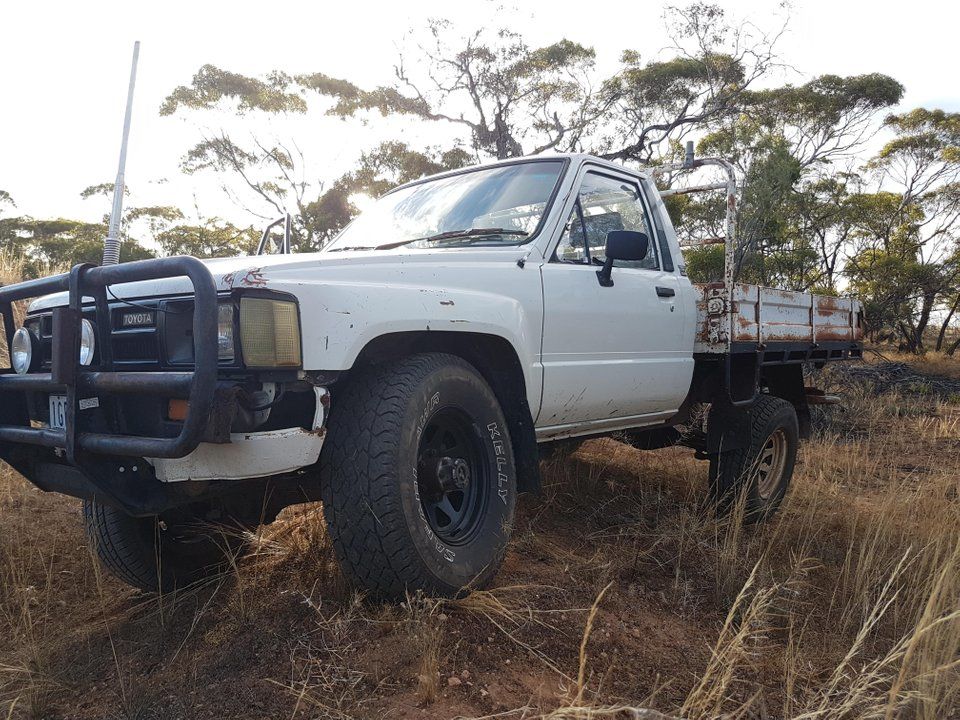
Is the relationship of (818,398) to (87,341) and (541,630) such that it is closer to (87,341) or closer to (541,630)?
(541,630)

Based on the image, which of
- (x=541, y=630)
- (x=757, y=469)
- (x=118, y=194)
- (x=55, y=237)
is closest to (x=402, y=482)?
(x=541, y=630)

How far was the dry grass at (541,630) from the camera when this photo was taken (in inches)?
90.3

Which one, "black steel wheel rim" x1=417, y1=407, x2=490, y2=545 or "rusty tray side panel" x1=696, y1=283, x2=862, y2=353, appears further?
"rusty tray side panel" x1=696, y1=283, x2=862, y2=353

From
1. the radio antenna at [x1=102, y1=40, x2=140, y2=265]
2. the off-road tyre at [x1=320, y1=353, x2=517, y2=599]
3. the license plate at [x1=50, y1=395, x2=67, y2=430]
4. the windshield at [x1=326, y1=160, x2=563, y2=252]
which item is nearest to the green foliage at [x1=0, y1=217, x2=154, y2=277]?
the radio antenna at [x1=102, y1=40, x2=140, y2=265]

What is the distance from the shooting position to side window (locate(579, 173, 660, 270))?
3.80 metres

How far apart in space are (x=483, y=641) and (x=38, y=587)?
2.34 meters

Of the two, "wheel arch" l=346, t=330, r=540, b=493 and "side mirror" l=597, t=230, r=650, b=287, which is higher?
"side mirror" l=597, t=230, r=650, b=287

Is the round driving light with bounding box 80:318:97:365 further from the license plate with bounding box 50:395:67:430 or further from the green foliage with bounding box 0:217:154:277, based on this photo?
the green foliage with bounding box 0:217:154:277

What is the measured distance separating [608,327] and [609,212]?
2.40ft

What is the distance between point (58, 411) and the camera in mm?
2621

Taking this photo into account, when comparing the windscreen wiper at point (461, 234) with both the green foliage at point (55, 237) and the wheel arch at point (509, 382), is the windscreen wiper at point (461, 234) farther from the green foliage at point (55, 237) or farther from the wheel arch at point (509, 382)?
the green foliage at point (55, 237)

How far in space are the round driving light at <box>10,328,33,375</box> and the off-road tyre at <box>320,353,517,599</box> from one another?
1.22 meters

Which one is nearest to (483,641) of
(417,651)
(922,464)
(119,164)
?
(417,651)

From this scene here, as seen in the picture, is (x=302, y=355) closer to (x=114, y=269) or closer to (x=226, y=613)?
(x=114, y=269)
